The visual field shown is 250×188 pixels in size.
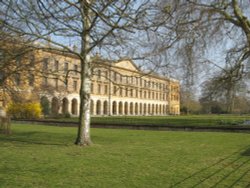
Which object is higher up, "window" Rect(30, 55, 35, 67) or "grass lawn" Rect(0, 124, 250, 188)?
"window" Rect(30, 55, 35, 67)

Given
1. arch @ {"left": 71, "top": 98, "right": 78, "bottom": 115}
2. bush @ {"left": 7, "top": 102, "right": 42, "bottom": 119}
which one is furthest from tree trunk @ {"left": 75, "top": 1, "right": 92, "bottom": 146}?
arch @ {"left": 71, "top": 98, "right": 78, "bottom": 115}

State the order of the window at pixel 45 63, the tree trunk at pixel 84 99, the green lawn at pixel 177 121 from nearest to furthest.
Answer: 1. the tree trunk at pixel 84 99
2. the window at pixel 45 63
3. the green lawn at pixel 177 121

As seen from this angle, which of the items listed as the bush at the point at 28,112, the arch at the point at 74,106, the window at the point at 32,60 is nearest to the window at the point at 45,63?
the window at the point at 32,60

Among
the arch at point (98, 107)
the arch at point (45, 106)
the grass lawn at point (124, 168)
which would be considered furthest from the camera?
the arch at point (98, 107)

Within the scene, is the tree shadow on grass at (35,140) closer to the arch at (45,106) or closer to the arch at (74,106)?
the arch at (45,106)

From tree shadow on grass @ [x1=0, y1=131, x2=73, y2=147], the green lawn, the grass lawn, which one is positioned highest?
the green lawn

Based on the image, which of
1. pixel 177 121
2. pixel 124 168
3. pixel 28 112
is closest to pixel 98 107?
pixel 28 112

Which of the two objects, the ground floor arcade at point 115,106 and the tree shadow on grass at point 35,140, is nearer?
the tree shadow on grass at point 35,140

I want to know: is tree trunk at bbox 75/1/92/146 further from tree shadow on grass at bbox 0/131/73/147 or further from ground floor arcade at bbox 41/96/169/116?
ground floor arcade at bbox 41/96/169/116

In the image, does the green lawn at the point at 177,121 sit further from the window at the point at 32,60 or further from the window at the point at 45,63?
the window at the point at 32,60

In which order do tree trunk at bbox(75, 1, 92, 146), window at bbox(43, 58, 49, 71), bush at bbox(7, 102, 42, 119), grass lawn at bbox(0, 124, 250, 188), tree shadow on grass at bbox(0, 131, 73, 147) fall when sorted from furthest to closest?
bush at bbox(7, 102, 42, 119), window at bbox(43, 58, 49, 71), tree shadow on grass at bbox(0, 131, 73, 147), tree trunk at bbox(75, 1, 92, 146), grass lawn at bbox(0, 124, 250, 188)

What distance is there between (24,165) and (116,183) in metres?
2.98

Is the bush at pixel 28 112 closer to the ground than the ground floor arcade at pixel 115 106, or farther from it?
closer to the ground

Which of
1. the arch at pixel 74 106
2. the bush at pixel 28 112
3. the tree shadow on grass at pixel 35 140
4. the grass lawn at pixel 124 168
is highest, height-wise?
the arch at pixel 74 106
